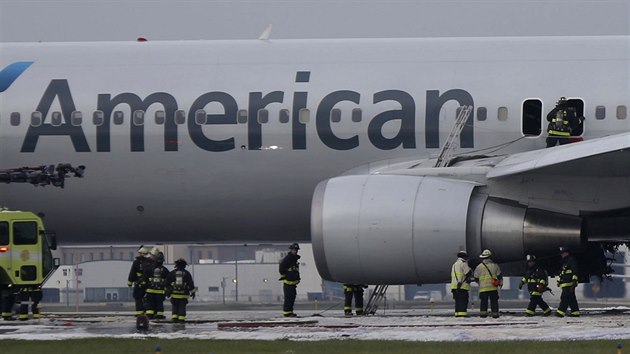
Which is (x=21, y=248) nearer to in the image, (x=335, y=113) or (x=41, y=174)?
(x=41, y=174)

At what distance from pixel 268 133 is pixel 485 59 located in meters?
4.44

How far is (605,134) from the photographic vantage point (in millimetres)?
25750

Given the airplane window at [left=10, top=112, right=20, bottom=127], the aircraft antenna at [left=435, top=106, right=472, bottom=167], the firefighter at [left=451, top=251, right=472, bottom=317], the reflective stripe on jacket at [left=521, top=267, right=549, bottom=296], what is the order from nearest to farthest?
the firefighter at [left=451, top=251, right=472, bottom=317]
the reflective stripe on jacket at [left=521, top=267, right=549, bottom=296]
the aircraft antenna at [left=435, top=106, right=472, bottom=167]
the airplane window at [left=10, top=112, right=20, bottom=127]

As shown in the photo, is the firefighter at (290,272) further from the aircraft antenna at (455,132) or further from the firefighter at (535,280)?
the firefighter at (535,280)

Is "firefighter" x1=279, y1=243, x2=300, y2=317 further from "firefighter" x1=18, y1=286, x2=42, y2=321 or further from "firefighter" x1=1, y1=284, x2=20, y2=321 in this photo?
"firefighter" x1=1, y1=284, x2=20, y2=321

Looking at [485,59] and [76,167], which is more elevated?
[485,59]

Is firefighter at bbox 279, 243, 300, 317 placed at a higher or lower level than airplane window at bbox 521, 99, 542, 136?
lower

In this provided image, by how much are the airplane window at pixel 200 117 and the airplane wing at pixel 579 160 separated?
18.9 feet

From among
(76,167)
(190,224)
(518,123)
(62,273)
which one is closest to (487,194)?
(518,123)

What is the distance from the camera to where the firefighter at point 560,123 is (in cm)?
2528

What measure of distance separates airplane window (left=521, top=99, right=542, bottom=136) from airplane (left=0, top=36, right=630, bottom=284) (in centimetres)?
2

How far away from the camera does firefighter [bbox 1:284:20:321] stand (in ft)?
85.6

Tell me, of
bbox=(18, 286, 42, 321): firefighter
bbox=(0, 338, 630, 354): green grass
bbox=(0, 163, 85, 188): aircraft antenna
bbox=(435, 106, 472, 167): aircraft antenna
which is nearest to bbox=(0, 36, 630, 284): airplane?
bbox=(435, 106, 472, 167): aircraft antenna

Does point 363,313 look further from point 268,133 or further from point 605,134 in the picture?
point 605,134
